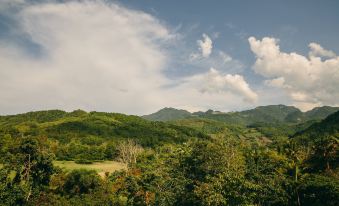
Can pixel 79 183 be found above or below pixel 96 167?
above

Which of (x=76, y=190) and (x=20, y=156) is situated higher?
(x=20, y=156)

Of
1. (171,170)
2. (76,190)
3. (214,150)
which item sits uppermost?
(214,150)

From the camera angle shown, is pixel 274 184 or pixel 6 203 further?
pixel 274 184

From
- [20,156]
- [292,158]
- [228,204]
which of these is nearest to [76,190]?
[20,156]

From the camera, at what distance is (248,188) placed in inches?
1975

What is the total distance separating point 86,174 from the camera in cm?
7619

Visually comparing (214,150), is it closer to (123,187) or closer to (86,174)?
(123,187)

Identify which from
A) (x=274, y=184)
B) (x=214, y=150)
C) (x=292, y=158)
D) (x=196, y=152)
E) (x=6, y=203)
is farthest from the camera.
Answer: (x=292, y=158)

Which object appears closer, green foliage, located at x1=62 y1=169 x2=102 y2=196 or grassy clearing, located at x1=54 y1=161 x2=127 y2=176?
green foliage, located at x1=62 y1=169 x2=102 y2=196

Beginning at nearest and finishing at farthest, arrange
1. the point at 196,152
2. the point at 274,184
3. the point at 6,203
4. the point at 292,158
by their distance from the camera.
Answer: the point at 6,203
the point at 274,184
the point at 196,152
the point at 292,158

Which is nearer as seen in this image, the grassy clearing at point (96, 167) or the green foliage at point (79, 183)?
the green foliage at point (79, 183)

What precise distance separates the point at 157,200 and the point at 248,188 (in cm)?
1596

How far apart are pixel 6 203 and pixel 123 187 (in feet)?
77.1

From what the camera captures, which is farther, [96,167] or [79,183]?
[96,167]
